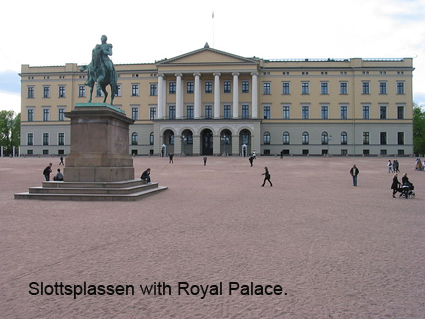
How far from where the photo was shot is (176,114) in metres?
74.8

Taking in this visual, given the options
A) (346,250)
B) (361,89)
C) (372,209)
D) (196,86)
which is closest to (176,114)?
(196,86)

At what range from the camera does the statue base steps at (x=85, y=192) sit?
15000mm

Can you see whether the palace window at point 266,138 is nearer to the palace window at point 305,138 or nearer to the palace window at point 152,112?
the palace window at point 305,138

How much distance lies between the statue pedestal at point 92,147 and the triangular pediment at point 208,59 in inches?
2350

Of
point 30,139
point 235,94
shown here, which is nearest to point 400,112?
point 235,94

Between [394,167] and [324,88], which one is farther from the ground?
[324,88]

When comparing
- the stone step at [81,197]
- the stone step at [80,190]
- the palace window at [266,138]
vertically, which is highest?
the palace window at [266,138]

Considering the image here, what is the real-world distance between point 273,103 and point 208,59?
53.7ft

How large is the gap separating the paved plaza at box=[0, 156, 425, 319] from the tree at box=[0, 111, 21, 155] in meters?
111

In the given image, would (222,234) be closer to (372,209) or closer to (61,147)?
(372,209)

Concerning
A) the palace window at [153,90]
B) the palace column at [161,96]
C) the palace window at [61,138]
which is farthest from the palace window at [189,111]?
the palace window at [61,138]

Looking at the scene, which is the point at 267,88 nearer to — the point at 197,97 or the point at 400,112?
the point at 197,97

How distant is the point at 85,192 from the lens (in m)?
15.5

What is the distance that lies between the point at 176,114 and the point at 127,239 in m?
67.6
